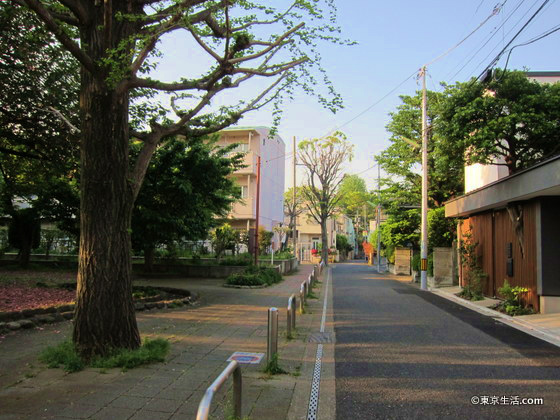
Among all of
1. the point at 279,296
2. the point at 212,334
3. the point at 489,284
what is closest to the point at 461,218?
the point at 489,284

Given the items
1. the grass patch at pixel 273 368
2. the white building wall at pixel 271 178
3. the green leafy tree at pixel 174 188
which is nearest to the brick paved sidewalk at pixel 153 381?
the grass patch at pixel 273 368

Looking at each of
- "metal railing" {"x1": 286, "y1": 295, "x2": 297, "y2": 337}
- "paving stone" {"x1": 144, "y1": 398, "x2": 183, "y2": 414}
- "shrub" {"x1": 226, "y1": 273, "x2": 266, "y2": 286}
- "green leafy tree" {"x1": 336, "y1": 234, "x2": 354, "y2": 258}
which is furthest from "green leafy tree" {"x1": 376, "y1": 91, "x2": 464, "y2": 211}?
"green leafy tree" {"x1": 336, "y1": 234, "x2": 354, "y2": 258}

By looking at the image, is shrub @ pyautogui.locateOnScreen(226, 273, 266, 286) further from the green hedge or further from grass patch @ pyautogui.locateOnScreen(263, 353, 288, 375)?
grass patch @ pyautogui.locateOnScreen(263, 353, 288, 375)

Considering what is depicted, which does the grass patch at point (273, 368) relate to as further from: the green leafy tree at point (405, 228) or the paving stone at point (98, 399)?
the green leafy tree at point (405, 228)

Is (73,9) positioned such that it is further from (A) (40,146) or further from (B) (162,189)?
(B) (162,189)

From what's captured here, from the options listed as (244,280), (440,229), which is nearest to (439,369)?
(244,280)

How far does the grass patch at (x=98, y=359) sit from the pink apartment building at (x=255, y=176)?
22151mm

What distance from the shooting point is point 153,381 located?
530 centimetres

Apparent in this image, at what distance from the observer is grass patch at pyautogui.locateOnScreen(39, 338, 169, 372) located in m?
5.60

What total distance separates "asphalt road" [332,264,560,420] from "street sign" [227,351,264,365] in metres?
1.24

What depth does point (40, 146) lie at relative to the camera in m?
13.1

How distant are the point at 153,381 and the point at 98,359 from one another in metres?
1.01

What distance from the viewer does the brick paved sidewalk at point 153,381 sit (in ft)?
14.2

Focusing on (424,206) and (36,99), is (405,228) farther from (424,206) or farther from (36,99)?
(36,99)
